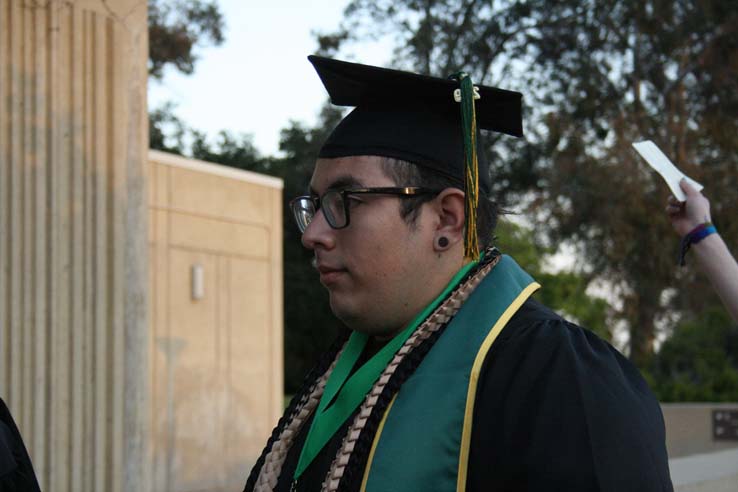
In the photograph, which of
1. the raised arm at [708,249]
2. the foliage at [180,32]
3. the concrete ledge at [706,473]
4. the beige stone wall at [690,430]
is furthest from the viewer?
the foliage at [180,32]

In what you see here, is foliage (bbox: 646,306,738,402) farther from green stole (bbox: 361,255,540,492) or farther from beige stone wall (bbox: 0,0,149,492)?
green stole (bbox: 361,255,540,492)

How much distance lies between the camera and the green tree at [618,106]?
19.0 metres

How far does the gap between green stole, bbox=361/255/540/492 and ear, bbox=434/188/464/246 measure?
0.39 feet

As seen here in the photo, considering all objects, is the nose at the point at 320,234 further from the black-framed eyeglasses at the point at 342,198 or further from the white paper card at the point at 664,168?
the white paper card at the point at 664,168

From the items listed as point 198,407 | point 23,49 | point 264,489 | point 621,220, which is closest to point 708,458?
point 264,489

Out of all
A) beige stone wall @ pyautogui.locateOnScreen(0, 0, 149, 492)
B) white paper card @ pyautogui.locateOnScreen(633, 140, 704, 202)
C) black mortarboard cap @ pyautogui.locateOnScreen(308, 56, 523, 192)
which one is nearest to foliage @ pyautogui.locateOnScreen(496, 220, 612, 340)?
beige stone wall @ pyautogui.locateOnScreen(0, 0, 149, 492)

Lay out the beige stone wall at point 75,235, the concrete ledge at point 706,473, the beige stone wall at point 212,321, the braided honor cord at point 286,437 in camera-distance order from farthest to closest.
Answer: the beige stone wall at point 212,321, the beige stone wall at point 75,235, the concrete ledge at point 706,473, the braided honor cord at point 286,437

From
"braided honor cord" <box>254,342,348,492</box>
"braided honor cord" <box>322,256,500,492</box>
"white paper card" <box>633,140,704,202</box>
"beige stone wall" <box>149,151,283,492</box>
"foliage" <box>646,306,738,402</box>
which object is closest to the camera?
"braided honor cord" <box>322,256,500,492</box>

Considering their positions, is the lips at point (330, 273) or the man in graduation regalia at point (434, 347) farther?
the lips at point (330, 273)

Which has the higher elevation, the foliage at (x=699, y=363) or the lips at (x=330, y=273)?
the lips at (x=330, y=273)

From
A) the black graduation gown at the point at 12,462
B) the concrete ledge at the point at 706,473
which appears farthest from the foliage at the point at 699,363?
the black graduation gown at the point at 12,462

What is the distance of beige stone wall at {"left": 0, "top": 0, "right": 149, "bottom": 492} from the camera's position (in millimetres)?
4754

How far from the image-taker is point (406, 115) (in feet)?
7.11

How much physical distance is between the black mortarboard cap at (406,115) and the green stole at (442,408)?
0.28m
